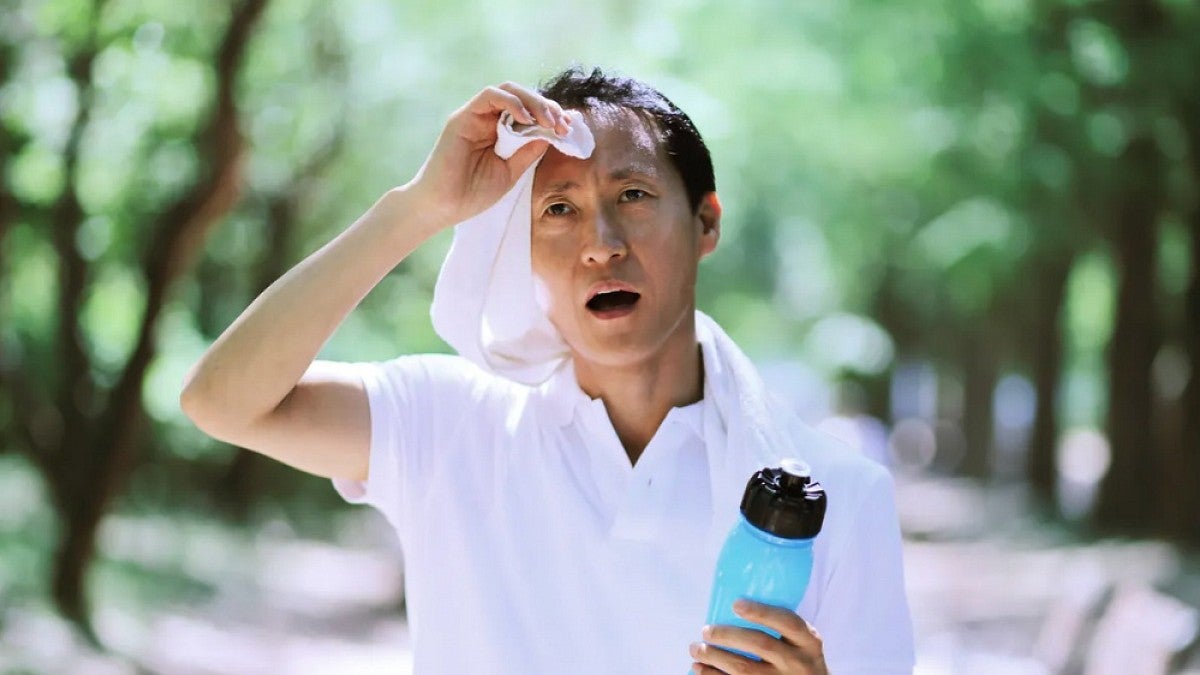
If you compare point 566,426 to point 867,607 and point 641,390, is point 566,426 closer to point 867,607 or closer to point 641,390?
point 641,390

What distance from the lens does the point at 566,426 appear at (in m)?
2.67

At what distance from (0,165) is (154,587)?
5.59m

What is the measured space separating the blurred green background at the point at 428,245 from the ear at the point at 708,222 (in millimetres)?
5290

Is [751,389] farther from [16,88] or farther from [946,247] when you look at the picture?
[946,247]

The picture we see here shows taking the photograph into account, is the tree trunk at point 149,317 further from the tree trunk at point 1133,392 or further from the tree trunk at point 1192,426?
the tree trunk at point 1133,392

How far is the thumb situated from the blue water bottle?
926mm

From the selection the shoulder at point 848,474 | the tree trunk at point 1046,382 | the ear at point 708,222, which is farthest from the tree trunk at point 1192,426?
the shoulder at point 848,474

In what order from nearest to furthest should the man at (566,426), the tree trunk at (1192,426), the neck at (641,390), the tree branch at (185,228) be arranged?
the man at (566,426) → the neck at (641,390) → the tree branch at (185,228) → the tree trunk at (1192,426)

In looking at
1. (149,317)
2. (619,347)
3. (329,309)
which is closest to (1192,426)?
(149,317)

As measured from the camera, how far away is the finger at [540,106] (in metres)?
2.44

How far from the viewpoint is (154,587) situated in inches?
584

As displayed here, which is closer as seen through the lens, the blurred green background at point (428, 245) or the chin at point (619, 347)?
the chin at point (619, 347)

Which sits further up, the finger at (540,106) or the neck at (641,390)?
the finger at (540,106)

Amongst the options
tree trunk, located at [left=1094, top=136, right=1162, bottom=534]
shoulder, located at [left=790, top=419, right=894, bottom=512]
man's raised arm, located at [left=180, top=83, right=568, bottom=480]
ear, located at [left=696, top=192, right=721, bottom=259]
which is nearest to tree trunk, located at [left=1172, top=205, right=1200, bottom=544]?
tree trunk, located at [left=1094, top=136, right=1162, bottom=534]
